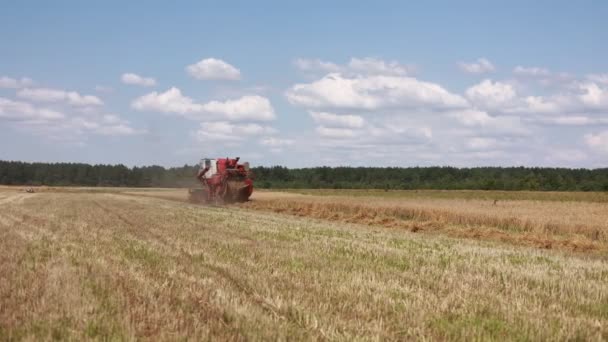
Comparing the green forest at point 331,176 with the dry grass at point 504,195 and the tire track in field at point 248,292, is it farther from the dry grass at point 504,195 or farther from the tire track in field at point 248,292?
the tire track in field at point 248,292

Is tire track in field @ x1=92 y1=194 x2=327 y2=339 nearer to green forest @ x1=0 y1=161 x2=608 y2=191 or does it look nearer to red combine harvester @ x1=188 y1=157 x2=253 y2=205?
red combine harvester @ x1=188 y1=157 x2=253 y2=205

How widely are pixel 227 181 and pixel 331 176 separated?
100 metres

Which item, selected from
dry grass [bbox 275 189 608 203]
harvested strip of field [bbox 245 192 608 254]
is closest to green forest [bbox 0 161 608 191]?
dry grass [bbox 275 189 608 203]

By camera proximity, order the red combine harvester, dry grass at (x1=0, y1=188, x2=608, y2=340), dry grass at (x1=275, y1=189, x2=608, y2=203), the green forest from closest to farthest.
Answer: dry grass at (x1=0, y1=188, x2=608, y2=340) < the red combine harvester < dry grass at (x1=275, y1=189, x2=608, y2=203) < the green forest

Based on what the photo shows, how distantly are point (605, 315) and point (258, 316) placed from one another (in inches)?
161

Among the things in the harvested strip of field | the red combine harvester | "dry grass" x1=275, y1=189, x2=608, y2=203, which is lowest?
the harvested strip of field

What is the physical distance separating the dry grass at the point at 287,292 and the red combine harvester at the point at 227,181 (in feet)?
80.2

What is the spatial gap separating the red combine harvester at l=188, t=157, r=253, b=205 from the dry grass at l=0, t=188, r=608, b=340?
24435mm

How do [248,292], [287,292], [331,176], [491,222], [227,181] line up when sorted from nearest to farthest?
[287,292] → [248,292] → [491,222] → [227,181] → [331,176]

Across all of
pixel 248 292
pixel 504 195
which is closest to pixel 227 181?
pixel 504 195

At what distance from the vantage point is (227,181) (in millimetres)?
39656

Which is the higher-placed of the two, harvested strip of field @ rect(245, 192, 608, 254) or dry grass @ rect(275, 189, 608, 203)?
dry grass @ rect(275, 189, 608, 203)

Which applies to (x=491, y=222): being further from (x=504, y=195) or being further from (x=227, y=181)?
(x=504, y=195)

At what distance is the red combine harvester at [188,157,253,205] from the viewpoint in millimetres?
39781
